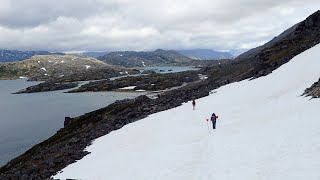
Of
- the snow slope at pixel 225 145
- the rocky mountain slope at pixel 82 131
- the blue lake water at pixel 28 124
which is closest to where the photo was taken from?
the snow slope at pixel 225 145

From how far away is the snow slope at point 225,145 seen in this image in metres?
22.9

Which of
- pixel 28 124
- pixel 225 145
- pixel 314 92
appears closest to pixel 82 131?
pixel 225 145

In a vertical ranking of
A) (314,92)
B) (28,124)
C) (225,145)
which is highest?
(314,92)

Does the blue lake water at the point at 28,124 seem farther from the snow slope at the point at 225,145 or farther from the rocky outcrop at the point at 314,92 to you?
the rocky outcrop at the point at 314,92

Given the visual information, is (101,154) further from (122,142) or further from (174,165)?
(174,165)

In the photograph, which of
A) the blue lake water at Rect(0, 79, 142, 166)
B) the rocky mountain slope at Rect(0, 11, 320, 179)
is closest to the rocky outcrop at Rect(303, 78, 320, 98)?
the rocky mountain slope at Rect(0, 11, 320, 179)

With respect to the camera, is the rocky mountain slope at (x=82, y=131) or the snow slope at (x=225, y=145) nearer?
the snow slope at (x=225, y=145)

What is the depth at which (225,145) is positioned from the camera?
30.5 meters

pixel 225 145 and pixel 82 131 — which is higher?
pixel 225 145

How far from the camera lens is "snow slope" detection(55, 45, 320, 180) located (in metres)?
22.9

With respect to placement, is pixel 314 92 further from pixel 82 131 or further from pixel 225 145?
pixel 82 131

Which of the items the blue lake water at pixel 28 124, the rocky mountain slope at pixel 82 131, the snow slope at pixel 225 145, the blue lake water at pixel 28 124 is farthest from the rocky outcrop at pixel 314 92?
the blue lake water at pixel 28 124

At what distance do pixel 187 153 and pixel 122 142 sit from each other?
13579mm

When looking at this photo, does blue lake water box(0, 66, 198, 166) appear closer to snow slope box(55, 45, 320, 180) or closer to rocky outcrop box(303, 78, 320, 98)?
snow slope box(55, 45, 320, 180)
